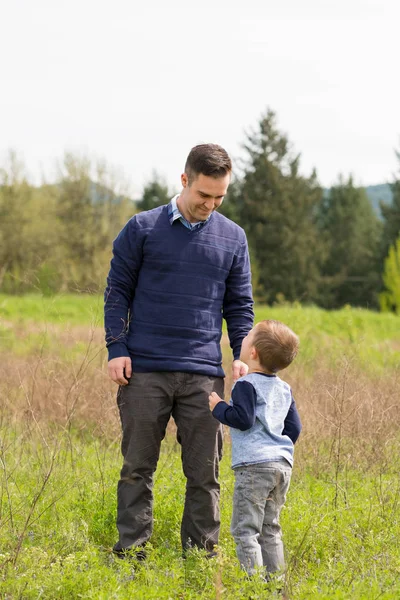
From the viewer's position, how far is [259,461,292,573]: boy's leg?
3430 mm

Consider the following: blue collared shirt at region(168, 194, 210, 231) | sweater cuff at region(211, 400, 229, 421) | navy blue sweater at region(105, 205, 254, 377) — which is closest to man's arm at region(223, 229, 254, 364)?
navy blue sweater at region(105, 205, 254, 377)

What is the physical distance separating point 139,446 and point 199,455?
307 mm

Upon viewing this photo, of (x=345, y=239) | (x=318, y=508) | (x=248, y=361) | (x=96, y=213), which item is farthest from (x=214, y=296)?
(x=345, y=239)

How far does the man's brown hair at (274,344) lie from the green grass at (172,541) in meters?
0.88

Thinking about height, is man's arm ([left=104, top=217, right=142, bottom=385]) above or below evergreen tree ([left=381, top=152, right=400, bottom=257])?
above

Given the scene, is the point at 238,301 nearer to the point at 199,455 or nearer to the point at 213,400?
the point at 213,400

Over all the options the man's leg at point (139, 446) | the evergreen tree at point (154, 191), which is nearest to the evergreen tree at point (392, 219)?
the evergreen tree at point (154, 191)

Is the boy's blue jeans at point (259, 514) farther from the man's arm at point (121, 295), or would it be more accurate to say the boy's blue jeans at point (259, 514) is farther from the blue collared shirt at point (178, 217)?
the blue collared shirt at point (178, 217)

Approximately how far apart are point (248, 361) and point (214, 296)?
22.8 inches

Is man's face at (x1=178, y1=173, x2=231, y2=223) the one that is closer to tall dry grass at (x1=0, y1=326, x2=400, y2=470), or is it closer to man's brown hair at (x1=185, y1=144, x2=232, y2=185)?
man's brown hair at (x1=185, y1=144, x2=232, y2=185)

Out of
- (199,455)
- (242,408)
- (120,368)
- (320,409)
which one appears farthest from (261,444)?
(320,409)

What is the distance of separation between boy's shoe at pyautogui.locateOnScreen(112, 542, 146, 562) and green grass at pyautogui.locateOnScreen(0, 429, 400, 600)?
0.04 meters

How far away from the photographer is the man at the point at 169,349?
12.5 ft

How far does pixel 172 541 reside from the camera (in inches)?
163
